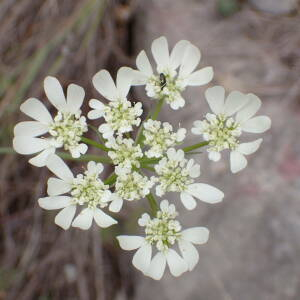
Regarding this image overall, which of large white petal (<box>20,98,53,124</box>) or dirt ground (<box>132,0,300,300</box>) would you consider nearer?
large white petal (<box>20,98,53,124</box>)

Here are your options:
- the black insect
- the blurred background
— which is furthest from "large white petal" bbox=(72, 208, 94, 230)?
the blurred background

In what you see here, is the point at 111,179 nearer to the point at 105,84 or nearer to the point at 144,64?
the point at 105,84

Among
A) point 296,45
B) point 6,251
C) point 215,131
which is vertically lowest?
point 6,251

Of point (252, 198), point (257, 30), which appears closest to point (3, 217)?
point (252, 198)

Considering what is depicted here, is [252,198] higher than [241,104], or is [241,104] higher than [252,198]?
[241,104]

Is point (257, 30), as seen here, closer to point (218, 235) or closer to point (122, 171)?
point (218, 235)

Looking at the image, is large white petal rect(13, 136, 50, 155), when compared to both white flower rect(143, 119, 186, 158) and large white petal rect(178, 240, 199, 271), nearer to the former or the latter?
white flower rect(143, 119, 186, 158)
